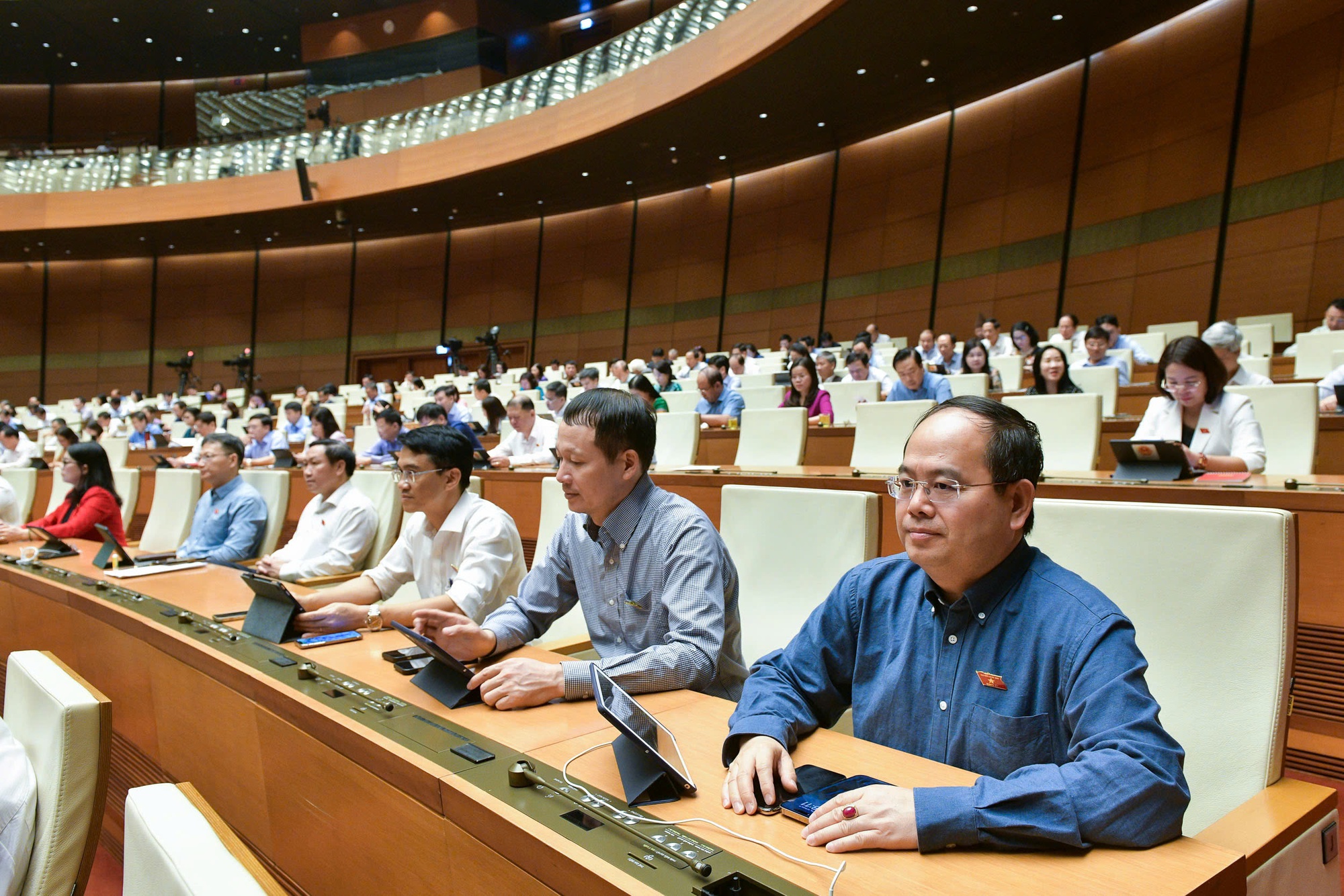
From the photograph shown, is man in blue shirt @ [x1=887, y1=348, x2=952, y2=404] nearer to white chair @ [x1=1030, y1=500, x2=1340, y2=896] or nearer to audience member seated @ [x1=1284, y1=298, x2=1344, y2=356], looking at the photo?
audience member seated @ [x1=1284, y1=298, x2=1344, y2=356]

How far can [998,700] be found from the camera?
1.06 metres

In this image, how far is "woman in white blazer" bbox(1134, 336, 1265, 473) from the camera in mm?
2805


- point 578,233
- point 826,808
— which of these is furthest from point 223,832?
point 578,233

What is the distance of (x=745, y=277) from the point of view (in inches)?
480

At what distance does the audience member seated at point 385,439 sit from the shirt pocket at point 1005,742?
4.95m

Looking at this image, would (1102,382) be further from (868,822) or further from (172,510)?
(172,510)

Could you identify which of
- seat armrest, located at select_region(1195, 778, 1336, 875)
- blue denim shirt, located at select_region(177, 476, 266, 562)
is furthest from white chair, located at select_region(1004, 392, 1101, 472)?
blue denim shirt, located at select_region(177, 476, 266, 562)

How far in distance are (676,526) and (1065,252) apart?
29.0 ft

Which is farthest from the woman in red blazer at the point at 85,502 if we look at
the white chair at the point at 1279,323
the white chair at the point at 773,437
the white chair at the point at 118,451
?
the white chair at the point at 1279,323

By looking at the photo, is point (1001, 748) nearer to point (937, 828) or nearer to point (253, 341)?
point (937, 828)

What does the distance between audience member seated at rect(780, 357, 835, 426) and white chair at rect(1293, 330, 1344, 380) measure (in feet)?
9.03

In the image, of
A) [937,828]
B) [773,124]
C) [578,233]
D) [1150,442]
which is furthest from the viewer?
[578,233]

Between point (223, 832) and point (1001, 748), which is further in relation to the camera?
point (1001, 748)

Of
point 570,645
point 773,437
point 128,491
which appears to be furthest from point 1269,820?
point 128,491
